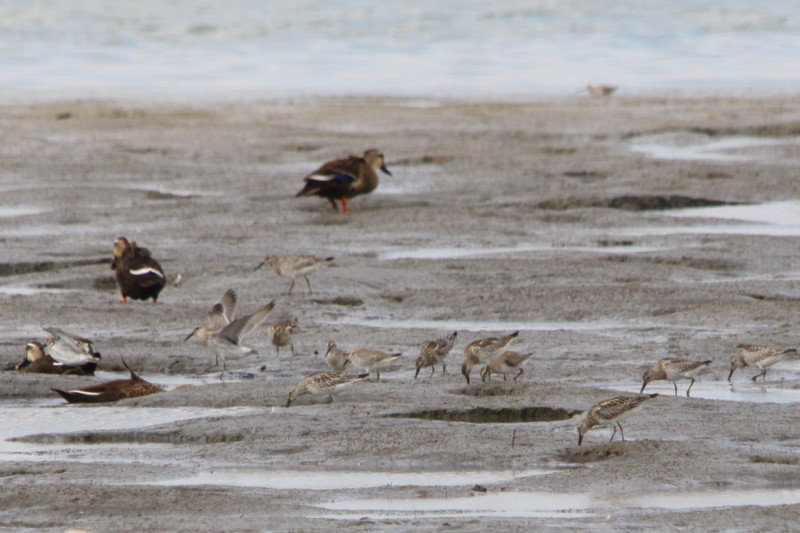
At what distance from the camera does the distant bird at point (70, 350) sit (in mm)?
9539

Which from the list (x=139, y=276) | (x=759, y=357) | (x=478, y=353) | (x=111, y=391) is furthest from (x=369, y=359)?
(x=139, y=276)

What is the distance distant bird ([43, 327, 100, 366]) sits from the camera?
9539 mm

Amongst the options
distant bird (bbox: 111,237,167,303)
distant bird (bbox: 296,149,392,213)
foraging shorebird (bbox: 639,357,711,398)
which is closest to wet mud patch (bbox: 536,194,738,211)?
distant bird (bbox: 296,149,392,213)

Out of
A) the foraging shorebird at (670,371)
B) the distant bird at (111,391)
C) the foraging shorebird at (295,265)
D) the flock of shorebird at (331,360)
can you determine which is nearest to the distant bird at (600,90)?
the foraging shorebird at (295,265)

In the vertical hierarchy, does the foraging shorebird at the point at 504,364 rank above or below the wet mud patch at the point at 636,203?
above

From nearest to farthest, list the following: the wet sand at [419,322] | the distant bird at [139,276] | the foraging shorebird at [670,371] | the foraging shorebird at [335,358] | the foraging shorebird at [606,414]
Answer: the wet sand at [419,322], the foraging shorebird at [606,414], the foraging shorebird at [670,371], the foraging shorebird at [335,358], the distant bird at [139,276]

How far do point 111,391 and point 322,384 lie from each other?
1.27 m

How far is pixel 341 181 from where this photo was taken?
16438 millimetres

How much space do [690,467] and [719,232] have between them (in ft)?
25.5

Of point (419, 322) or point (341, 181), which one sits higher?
point (341, 181)

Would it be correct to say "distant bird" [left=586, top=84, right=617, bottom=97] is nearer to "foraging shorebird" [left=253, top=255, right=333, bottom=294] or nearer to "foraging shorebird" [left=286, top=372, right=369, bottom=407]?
"foraging shorebird" [left=253, top=255, right=333, bottom=294]

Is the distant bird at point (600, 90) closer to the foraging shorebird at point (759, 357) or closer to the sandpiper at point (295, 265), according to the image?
the sandpiper at point (295, 265)

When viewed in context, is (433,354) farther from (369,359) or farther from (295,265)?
(295,265)

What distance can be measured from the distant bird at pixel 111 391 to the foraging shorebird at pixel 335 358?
1.05 m
